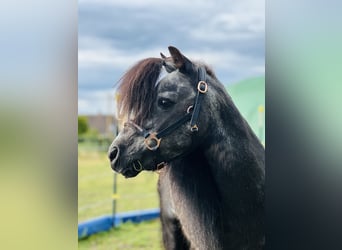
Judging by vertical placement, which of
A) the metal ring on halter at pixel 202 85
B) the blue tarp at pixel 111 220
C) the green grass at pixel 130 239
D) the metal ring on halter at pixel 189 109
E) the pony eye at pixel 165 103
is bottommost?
the green grass at pixel 130 239

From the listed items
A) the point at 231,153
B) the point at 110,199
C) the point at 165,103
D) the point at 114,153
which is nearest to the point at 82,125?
the point at 114,153

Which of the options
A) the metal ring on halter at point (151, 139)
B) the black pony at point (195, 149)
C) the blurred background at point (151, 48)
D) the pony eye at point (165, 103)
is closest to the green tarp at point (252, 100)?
the blurred background at point (151, 48)

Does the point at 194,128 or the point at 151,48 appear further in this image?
the point at 151,48

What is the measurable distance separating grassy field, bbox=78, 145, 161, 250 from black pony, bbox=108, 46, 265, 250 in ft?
0.91

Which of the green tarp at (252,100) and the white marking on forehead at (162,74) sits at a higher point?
the white marking on forehead at (162,74)

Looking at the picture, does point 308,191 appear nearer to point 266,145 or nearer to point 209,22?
point 266,145

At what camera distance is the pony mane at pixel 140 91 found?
1.88m

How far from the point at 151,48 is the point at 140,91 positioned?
387mm

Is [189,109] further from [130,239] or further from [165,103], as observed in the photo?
[130,239]

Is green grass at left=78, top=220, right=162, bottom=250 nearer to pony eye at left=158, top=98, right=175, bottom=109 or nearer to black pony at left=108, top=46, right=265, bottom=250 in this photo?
black pony at left=108, top=46, right=265, bottom=250

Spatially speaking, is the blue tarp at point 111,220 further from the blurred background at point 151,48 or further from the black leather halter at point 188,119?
the black leather halter at point 188,119

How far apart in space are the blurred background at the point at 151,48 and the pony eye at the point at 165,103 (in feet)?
1.15

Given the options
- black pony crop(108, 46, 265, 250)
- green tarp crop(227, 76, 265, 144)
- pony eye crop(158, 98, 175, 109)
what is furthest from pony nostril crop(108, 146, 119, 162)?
green tarp crop(227, 76, 265, 144)

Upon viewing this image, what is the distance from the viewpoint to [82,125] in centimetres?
214
